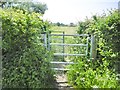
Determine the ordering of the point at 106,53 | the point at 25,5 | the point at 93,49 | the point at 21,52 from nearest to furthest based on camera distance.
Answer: the point at 21,52
the point at 106,53
the point at 93,49
the point at 25,5

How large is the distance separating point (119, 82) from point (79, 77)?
2.41 ft

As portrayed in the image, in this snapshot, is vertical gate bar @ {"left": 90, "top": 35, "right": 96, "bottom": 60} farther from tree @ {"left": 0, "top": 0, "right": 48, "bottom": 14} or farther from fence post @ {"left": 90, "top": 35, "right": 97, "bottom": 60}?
tree @ {"left": 0, "top": 0, "right": 48, "bottom": 14}

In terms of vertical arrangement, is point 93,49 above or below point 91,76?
above

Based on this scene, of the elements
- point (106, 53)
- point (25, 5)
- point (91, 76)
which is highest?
point (25, 5)

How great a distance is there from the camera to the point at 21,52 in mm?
3916

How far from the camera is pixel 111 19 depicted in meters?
4.39

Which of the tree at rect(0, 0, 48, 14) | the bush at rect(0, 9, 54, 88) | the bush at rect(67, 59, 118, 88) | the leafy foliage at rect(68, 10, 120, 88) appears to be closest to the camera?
the bush at rect(67, 59, 118, 88)

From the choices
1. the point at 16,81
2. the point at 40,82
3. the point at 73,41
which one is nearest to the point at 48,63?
the point at 40,82

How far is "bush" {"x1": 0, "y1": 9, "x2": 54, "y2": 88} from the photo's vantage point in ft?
12.6

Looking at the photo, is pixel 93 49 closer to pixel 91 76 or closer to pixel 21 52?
pixel 91 76

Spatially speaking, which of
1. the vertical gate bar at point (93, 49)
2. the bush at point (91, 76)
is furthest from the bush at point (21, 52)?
the vertical gate bar at point (93, 49)

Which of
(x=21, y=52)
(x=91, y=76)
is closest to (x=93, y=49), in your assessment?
(x=91, y=76)

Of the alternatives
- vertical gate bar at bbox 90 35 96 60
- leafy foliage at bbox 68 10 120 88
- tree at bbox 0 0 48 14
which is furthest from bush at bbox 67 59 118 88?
tree at bbox 0 0 48 14

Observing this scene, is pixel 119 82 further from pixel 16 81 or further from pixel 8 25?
pixel 8 25
